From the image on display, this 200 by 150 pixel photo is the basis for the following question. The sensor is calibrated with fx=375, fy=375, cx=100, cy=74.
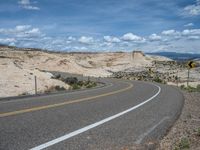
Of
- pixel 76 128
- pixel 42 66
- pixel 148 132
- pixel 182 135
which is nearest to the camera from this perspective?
pixel 76 128

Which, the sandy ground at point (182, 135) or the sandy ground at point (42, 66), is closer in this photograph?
the sandy ground at point (182, 135)

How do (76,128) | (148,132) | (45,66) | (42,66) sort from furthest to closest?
(45,66), (42,66), (148,132), (76,128)

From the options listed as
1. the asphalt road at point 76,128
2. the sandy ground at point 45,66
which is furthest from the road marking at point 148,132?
the sandy ground at point 45,66

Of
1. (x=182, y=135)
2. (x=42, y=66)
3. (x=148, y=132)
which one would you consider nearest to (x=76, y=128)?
(x=148, y=132)

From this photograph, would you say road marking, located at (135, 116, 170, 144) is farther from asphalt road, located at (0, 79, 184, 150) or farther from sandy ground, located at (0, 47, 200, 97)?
sandy ground, located at (0, 47, 200, 97)

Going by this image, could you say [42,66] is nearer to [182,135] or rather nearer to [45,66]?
[45,66]

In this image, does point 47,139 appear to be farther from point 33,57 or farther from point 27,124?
point 33,57

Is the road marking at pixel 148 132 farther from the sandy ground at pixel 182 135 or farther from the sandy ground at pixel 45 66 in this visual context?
the sandy ground at pixel 45 66

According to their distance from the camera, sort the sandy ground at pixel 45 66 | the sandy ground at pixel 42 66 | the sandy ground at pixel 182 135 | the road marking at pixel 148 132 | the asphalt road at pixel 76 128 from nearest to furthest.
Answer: the asphalt road at pixel 76 128 < the sandy ground at pixel 182 135 < the road marking at pixel 148 132 < the sandy ground at pixel 42 66 < the sandy ground at pixel 45 66

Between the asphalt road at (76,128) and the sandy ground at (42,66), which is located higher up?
the asphalt road at (76,128)

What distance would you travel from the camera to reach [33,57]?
10369 cm

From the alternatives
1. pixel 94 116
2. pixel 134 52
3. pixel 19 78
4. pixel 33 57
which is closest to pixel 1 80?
pixel 19 78

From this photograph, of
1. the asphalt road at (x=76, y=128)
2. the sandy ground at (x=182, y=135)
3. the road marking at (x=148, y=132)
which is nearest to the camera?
the asphalt road at (x=76, y=128)

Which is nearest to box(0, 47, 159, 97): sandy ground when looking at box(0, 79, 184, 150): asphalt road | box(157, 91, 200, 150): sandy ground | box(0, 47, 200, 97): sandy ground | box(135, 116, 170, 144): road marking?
box(0, 47, 200, 97): sandy ground
